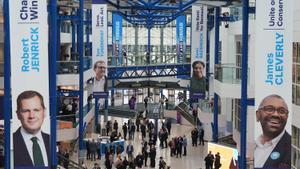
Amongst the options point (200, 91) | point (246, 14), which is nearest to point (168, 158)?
point (200, 91)

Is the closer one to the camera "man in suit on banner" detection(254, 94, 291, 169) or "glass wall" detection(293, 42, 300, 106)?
"man in suit on banner" detection(254, 94, 291, 169)

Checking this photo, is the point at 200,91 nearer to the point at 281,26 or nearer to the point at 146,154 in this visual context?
the point at 146,154

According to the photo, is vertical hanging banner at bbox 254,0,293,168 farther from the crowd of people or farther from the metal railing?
the metal railing

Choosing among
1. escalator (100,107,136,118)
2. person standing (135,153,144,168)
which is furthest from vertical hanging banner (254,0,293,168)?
escalator (100,107,136,118)

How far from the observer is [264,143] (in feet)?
45.7

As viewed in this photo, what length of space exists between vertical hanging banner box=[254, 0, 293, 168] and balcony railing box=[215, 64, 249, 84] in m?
11.6

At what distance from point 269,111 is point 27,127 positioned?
5660mm

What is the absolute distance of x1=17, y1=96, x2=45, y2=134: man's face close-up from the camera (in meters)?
13.7

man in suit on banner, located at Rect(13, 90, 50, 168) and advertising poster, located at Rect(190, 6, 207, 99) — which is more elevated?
advertising poster, located at Rect(190, 6, 207, 99)

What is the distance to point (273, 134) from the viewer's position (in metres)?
13.9

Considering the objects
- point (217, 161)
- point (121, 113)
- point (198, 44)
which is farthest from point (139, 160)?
point (121, 113)

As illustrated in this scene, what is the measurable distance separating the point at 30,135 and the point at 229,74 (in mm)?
14334

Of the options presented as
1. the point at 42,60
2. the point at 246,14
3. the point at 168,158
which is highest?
the point at 246,14

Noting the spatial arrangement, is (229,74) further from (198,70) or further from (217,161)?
(198,70)
